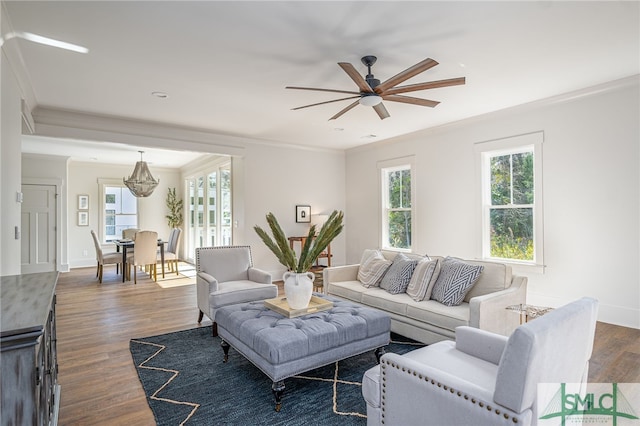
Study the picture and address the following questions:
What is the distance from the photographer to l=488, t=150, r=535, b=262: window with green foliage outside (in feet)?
14.9

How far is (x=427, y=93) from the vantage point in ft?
13.3

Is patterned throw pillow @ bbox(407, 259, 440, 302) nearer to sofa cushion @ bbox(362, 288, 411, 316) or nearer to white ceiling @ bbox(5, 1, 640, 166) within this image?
sofa cushion @ bbox(362, 288, 411, 316)

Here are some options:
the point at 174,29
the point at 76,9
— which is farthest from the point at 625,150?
the point at 76,9

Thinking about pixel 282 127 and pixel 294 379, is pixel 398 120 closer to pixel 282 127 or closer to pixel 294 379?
pixel 282 127

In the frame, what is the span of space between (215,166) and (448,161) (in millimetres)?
4951

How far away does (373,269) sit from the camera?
3953mm

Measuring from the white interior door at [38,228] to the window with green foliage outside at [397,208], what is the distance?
24.4ft

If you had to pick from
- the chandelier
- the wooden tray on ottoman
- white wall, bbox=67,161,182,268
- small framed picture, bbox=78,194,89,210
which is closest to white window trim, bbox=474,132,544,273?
the wooden tray on ottoman

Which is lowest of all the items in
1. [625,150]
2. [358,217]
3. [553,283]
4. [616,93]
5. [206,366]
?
[206,366]

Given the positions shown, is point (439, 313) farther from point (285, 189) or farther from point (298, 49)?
point (285, 189)

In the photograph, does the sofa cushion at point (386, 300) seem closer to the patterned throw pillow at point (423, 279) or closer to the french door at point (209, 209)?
the patterned throw pillow at point (423, 279)

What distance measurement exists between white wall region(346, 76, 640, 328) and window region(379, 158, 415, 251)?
86cm

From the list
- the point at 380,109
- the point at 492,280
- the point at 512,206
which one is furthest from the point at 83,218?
the point at 512,206

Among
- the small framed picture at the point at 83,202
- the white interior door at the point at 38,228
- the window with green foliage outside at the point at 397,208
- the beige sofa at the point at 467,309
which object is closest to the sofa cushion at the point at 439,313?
the beige sofa at the point at 467,309
